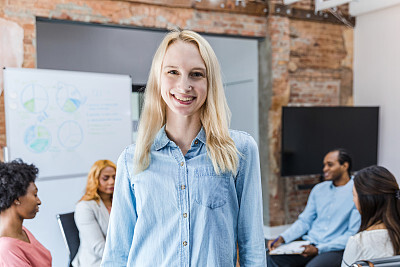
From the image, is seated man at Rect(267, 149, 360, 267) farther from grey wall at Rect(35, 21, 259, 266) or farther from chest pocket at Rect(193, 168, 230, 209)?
chest pocket at Rect(193, 168, 230, 209)

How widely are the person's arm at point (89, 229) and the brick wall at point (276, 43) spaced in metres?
1.79

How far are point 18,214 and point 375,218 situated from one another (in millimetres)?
1844

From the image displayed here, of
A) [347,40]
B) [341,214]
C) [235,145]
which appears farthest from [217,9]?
[235,145]

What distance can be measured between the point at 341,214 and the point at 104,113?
94.6 inches

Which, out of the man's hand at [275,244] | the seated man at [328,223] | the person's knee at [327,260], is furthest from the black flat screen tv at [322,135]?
the person's knee at [327,260]

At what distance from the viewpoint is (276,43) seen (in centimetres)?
498

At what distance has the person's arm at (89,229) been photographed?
258 cm

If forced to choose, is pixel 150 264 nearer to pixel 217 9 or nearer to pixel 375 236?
pixel 375 236

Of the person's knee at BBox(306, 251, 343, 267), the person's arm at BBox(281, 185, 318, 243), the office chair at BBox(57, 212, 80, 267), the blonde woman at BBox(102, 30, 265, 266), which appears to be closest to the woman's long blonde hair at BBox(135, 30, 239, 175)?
the blonde woman at BBox(102, 30, 265, 266)

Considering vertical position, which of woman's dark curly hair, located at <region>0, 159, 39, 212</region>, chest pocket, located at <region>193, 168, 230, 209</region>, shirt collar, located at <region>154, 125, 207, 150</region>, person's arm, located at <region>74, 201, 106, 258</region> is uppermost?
shirt collar, located at <region>154, 125, 207, 150</region>

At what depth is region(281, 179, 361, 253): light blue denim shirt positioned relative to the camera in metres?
3.18

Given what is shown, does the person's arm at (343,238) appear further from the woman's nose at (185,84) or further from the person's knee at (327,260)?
the woman's nose at (185,84)

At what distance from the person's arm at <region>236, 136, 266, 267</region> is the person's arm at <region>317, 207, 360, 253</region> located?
6.95ft

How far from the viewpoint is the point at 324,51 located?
5.42 metres
